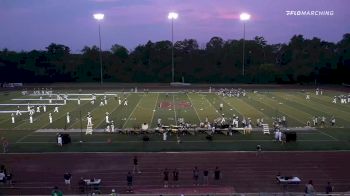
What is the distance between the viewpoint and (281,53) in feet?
347

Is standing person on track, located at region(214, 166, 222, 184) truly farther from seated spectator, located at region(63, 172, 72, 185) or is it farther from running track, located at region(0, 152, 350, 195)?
seated spectator, located at region(63, 172, 72, 185)

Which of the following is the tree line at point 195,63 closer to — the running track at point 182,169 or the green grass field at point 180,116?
the green grass field at point 180,116

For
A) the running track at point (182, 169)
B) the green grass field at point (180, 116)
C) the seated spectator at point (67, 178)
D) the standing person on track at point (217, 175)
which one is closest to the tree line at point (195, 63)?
the green grass field at point (180, 116)

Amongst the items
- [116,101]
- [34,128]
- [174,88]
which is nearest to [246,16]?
[174,88]

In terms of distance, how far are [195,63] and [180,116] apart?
193 ft

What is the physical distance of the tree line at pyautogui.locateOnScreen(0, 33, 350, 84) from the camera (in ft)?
283

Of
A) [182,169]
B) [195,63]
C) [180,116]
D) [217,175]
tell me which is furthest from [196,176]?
[195,63]

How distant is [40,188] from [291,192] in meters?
11.4

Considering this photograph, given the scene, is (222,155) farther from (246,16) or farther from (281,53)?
(281,53)

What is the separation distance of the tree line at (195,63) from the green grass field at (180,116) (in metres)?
26.2

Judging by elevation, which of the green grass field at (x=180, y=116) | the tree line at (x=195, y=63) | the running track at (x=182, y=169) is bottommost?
the running track at (x=182, y=169)

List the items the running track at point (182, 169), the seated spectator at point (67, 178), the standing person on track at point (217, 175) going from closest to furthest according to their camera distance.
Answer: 1. the running track at point (182, 169)
2. the seated spectator at point (67, 178)
3. the standing person on track at point (217, 175)

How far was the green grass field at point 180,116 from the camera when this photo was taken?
29.1m

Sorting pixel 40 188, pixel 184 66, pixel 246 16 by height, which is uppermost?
pixel 246 16
